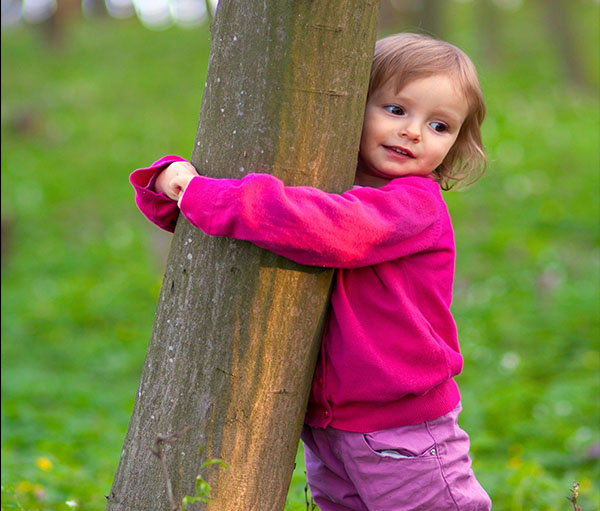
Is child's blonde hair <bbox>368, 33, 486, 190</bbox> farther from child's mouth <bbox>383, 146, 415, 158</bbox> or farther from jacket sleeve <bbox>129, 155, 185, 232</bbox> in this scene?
jacket sleeve <bbox>129, 155, 185, 232</bbox>

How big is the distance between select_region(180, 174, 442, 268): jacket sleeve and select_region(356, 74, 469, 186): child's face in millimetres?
177

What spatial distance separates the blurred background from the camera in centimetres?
461

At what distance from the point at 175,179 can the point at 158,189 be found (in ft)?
0.42

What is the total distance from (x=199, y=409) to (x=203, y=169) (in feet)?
2.24

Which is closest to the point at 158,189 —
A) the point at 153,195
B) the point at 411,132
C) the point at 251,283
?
the point at 153,195

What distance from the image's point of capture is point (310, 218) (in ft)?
6.48

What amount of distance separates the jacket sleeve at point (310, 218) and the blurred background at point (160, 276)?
115 cm

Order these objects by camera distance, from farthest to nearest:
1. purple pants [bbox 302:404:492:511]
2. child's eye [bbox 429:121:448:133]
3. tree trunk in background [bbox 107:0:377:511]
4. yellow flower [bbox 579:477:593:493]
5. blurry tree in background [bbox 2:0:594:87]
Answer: blurry tree in background [bbox 2:0:594:87] < yellow flower [bbox 579:477:593:493] < child's eye [bbox 429:121:448:133] < purple pants [bbox 302:404:492:511] < tree trunk in background [bbox 107:0:377:511]

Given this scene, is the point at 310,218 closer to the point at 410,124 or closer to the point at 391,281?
the point at 391,281

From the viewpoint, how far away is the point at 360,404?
223 cm

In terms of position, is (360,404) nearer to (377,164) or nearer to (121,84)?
(377,164)

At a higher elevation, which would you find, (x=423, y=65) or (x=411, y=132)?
(x=423, y=65)

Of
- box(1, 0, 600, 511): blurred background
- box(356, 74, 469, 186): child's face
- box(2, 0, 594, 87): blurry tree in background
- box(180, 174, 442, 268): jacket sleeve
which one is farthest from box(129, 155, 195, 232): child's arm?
box(2, 0, 594, 87): blurry tree in background

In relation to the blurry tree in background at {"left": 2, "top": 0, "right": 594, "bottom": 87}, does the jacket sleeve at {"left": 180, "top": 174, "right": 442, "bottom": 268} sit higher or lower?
lower
